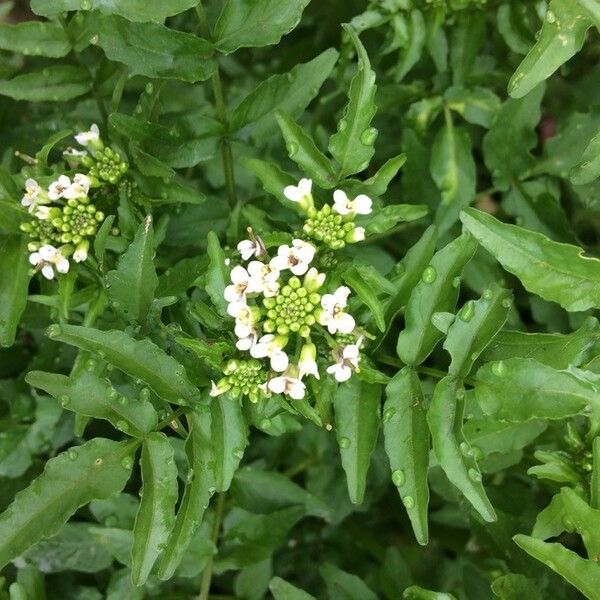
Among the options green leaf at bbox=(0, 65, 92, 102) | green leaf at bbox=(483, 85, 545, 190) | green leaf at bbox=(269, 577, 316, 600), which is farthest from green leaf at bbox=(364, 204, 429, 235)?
green leaf at bbox=(0, 65, 92, 102)

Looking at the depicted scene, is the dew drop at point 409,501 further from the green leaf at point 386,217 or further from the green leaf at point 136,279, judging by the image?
the green leaf at point 136,279

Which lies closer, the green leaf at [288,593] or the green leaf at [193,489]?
the green leaf at [193,489]

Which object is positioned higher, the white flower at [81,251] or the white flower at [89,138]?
the white flower at [89,138]

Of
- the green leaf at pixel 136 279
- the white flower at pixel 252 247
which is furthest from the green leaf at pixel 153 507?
the white flower at pixel 252 247

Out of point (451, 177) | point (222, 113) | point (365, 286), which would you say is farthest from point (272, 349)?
point (451, 177)

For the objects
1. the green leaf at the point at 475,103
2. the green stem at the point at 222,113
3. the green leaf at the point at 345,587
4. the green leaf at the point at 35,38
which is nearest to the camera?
the green stem at the point at 222,113

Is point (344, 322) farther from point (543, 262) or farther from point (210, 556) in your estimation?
point (210, 556)
